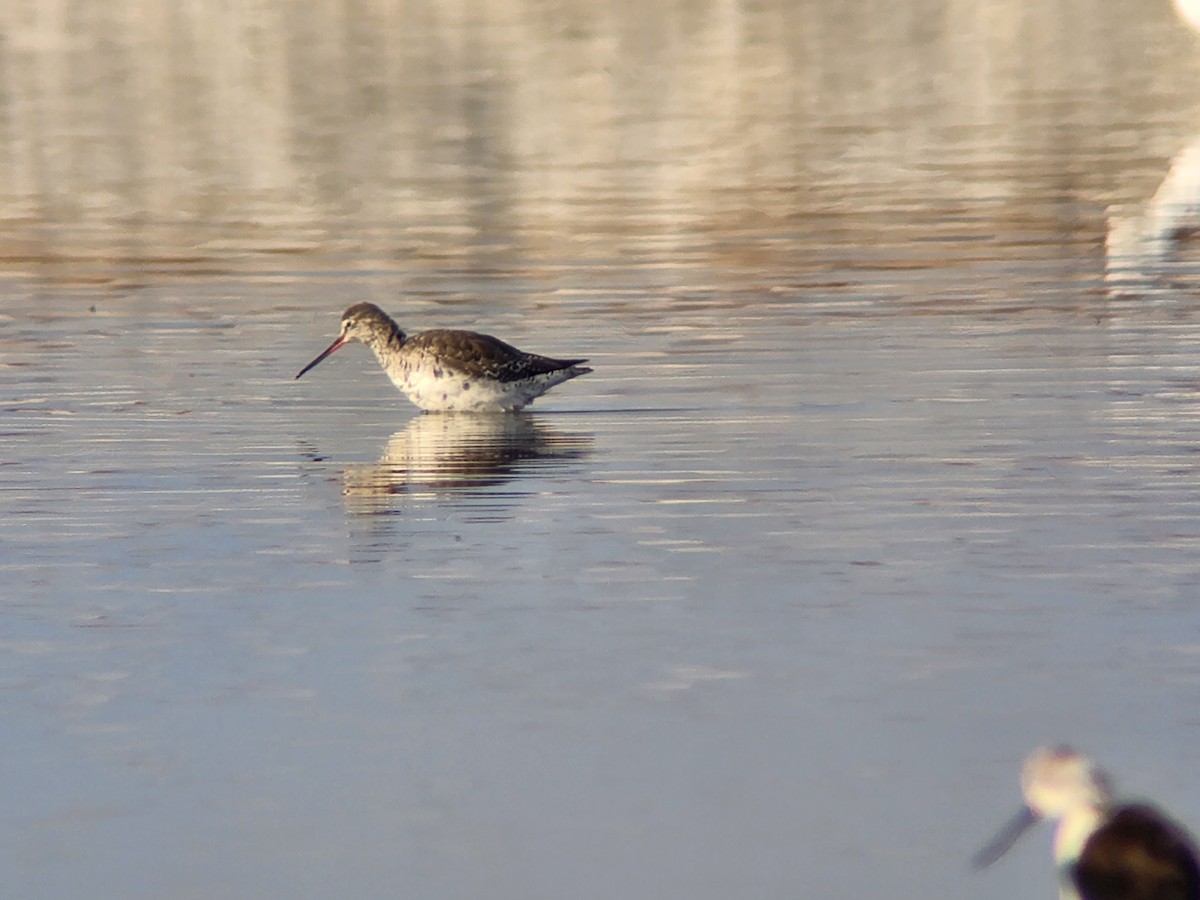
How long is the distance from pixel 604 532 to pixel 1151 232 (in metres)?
12.5

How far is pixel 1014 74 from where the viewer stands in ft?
132

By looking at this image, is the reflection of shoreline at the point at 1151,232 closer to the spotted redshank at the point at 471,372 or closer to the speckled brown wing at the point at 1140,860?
the spotted redshank at the point at 471,372

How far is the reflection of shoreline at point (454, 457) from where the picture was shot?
41.7 feet

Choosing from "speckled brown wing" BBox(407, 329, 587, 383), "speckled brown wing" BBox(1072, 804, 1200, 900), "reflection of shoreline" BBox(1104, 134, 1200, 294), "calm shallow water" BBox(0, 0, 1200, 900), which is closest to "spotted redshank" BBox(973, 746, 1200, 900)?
"speckled brown wing" BBox(1072, 804, 1200, 900)

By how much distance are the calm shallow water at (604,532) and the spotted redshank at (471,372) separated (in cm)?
26

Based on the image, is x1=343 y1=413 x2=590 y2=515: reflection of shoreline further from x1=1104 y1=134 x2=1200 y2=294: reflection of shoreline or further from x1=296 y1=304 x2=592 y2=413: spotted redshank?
x1=1104 y1=134 x2=1200 y2=294: reflection of shoreline

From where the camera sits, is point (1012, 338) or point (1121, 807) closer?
point (1121, 807)

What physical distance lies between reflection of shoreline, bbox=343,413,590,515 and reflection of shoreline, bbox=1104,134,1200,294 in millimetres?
6700

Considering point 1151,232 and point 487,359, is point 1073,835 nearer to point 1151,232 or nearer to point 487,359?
point 487,359

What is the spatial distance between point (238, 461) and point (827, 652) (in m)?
5.09

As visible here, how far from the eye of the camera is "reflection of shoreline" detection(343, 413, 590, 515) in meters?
12.7

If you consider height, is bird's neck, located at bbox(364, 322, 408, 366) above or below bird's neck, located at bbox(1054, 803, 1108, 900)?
above

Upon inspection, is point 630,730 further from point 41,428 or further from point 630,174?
point 630,174

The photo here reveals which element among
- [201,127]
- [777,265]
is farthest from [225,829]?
[201,127]
